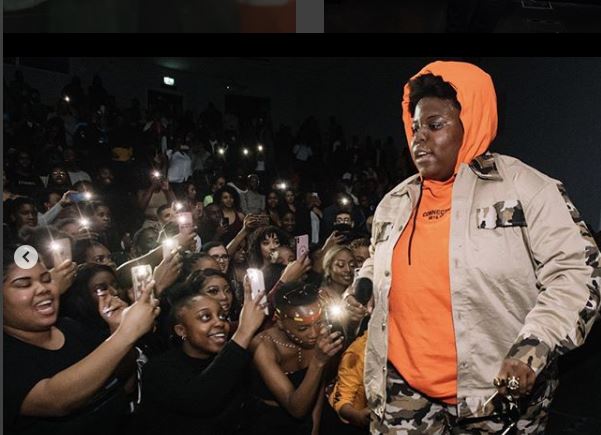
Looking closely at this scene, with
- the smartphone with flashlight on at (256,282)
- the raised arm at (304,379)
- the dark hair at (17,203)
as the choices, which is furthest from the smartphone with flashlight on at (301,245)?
the dark hair at (17,203)

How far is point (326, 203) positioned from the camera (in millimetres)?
1712

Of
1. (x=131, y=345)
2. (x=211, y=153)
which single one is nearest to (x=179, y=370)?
(x=131, y=345)

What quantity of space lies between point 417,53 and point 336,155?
13.2 inches

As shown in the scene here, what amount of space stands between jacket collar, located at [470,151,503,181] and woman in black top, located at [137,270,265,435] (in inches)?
27.3

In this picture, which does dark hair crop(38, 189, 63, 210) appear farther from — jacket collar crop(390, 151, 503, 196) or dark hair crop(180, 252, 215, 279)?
jacket collar crop(390, 151, 503, 196)

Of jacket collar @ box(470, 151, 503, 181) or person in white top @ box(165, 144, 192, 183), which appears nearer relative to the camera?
jacket collar @ box(470, 151, 503, 181)

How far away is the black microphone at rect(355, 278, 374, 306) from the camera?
166 centimetres

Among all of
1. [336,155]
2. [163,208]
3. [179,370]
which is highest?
[336,155]

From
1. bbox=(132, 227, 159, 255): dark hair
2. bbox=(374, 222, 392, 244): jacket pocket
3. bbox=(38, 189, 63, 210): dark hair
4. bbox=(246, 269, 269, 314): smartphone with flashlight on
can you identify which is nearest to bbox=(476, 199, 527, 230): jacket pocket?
bbox=(374, 222, 392, 244): jacket pocket

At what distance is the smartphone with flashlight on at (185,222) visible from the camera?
67.8 inches

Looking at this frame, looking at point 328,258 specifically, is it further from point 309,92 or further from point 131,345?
point 131,345

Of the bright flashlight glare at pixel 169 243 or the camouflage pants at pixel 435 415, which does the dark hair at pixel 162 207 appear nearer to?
the bright flashlight glare at pixel 169 243

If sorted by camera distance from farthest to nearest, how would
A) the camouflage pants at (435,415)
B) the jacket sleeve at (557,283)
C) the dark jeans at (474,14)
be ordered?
the dark jeans at (474,14) < the camouflage pants at (435,415) < the jacket sleeve at (557,283)

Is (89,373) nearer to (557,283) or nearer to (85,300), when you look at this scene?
(85,300)
